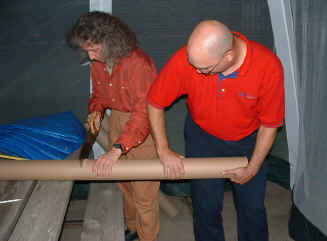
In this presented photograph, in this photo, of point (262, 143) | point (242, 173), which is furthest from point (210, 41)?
point (242, 173)

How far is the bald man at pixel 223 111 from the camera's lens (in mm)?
1270

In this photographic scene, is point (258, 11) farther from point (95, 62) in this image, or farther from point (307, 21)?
point (95, 62)

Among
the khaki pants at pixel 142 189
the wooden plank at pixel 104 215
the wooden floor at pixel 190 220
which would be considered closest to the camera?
the wooden plank at pixel 104 215

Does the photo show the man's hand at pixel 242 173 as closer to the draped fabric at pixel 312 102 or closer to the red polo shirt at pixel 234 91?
the red polo shirt at pixel 234 91

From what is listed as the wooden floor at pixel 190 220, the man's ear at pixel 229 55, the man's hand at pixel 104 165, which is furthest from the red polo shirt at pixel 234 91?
the wooden floor at pixel 190 220

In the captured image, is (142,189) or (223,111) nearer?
(223,111)

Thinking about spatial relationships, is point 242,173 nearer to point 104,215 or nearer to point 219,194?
point 219,194

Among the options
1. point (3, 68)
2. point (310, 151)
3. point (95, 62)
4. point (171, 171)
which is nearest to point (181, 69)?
point (171, 171)

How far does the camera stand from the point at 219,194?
175cm

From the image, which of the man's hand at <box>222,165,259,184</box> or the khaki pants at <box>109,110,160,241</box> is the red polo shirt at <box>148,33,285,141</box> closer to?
the man's hand at <box>222,165,259,184</box>

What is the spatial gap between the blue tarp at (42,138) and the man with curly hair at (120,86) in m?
0.15

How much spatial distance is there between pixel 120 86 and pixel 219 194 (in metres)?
0.85

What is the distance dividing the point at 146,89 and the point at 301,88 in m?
1.15

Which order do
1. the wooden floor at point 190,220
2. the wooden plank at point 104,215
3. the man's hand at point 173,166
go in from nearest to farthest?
the man's hand at point 173,166 → the wooden plank at point 104,215 → the wooden floor at point 190,220
